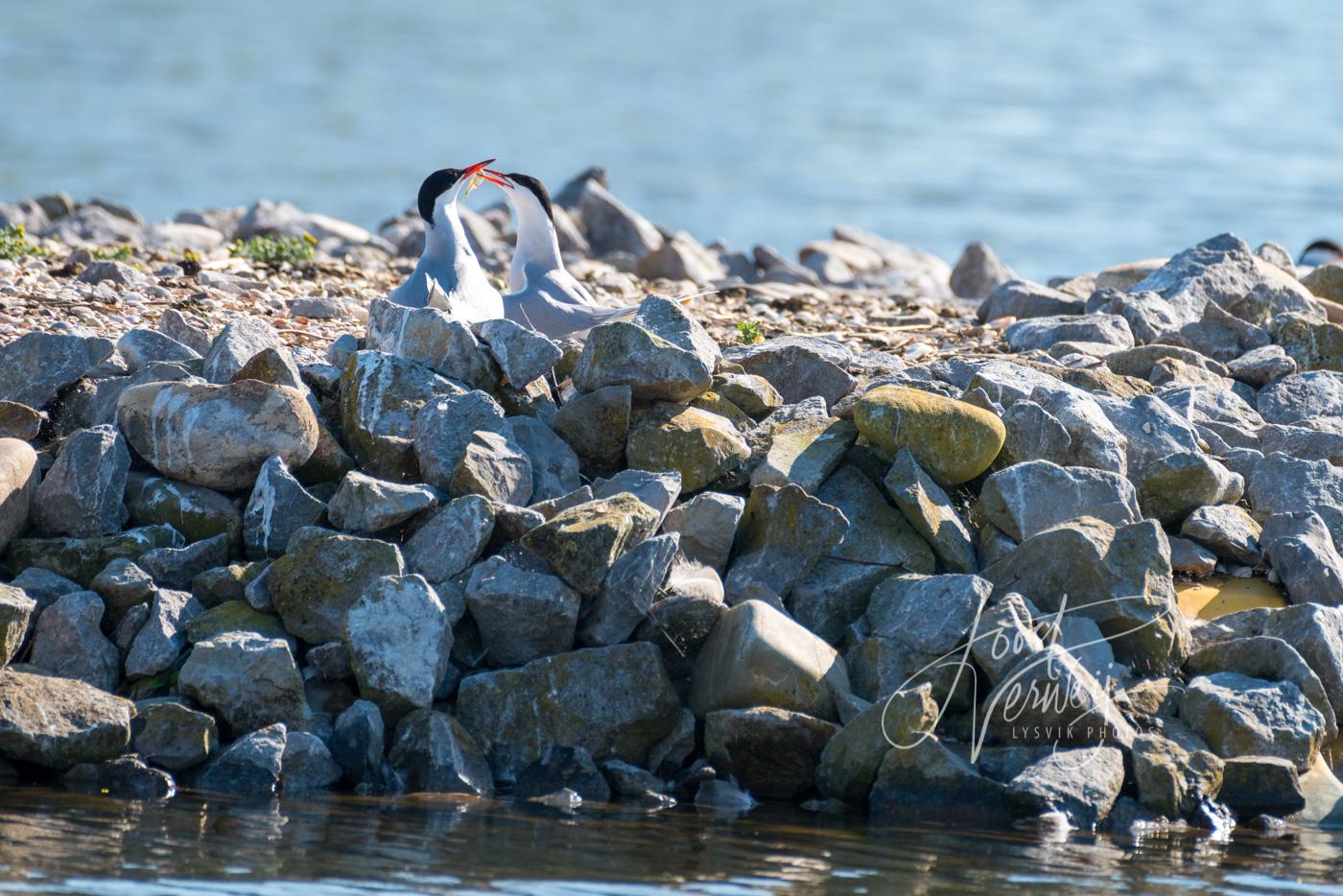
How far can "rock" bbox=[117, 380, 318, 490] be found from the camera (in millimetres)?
6316

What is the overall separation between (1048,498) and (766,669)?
136cm

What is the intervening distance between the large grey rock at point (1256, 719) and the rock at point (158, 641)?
3276mm

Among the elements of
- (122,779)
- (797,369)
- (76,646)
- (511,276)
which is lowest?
(122,779)

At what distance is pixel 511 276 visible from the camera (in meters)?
9.15

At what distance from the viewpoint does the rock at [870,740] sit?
553 centimetres

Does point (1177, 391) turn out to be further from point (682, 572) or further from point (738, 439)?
point (682, 572)

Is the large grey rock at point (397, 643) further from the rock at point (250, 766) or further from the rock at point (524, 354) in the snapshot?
the rock at point (524, 354)

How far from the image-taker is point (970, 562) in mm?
6414

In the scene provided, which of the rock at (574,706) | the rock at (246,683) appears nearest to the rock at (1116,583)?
the rock at (574,706)

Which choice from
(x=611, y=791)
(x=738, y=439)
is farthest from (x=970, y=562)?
(x=611, y=791)

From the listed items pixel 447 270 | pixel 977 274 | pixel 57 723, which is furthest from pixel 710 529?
pixel 977 274

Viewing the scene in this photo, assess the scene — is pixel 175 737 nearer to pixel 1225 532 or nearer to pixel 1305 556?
pixel 1225 532

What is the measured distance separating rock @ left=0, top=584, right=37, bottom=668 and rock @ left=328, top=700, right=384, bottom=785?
3.49ft

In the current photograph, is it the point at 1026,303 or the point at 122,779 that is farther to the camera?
the point at 1026,303
